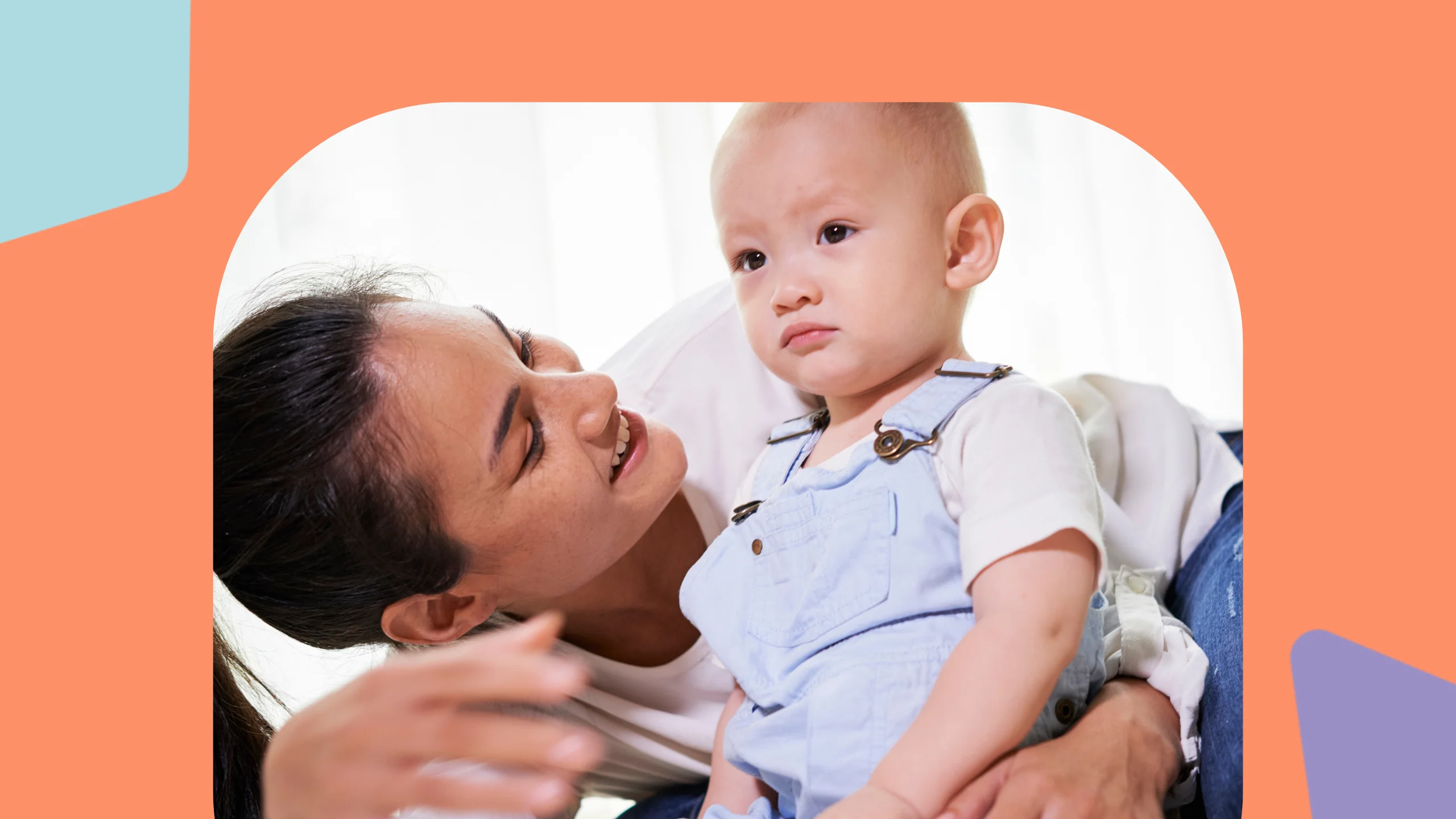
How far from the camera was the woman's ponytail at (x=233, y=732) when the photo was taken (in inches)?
32.4

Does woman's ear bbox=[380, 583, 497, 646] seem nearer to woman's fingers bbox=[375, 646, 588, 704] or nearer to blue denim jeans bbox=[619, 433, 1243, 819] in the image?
woman's fingers bbox=[375, 646, 588, 704]

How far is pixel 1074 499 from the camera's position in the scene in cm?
69

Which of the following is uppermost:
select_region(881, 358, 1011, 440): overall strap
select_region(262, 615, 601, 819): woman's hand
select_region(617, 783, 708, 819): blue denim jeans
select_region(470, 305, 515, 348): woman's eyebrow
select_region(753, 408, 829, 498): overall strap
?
select_region(470, 305, 515, 348): woman's eyebrow

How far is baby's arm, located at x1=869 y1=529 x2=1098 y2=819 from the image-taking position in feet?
2.22

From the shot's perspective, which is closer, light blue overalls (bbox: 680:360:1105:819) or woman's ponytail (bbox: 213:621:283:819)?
light blue overalls (bbox: 680:360:1105:819)

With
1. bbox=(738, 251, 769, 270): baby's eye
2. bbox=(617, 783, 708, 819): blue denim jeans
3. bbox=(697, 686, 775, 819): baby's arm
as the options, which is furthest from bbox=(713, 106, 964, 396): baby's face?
bbox=(617, 783, 708, 819): blue denim jeans

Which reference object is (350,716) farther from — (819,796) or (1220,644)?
(1220,644)

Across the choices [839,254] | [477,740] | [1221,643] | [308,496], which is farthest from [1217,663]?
[308,496]

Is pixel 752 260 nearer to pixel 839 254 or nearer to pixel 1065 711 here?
pixel 839 254

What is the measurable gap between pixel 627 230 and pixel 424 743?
37 cm

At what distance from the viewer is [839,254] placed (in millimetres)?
760

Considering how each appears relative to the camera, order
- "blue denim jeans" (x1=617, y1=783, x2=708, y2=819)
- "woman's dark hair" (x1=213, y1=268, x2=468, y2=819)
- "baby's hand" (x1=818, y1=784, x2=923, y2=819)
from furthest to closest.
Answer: "blue denim jeans" (x1=617, y1=783, x2=708, y2=819) < "woman's dark hair" (x1=213, y1=268, x2=468, y2=819) < "baby's hand" (x1=818, y1=784, x2=923, y2=819)

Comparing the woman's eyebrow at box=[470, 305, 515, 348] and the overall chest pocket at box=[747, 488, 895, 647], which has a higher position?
the woman's eyebrow at box=[470, 305, 515, 348]

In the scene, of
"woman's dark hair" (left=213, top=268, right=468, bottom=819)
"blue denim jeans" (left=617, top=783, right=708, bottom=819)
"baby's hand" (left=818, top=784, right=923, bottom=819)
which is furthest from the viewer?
"blue denim jeans" (left=617, top=783, right=708, bottom=819)
